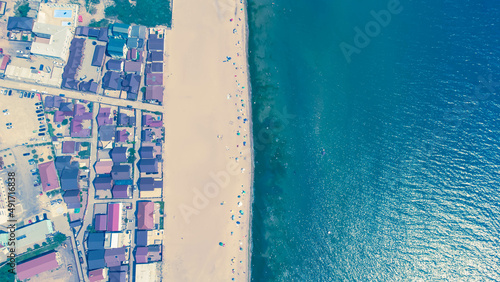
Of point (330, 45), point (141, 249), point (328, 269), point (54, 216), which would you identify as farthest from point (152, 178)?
point (330, 45)

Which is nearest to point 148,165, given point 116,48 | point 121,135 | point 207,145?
point 121,135

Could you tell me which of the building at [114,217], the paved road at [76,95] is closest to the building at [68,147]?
the paved road at [76,95]

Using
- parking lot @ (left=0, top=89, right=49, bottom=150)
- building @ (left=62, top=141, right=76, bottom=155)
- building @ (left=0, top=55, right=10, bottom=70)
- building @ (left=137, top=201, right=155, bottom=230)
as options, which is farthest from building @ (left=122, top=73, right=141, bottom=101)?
building @ (left=0, top=55, right=10, bottom=70)

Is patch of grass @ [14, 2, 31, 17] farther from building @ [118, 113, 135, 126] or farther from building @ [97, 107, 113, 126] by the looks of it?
building @ [118, 113, 135, 126]

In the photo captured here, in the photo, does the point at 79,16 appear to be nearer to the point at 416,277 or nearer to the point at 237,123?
the point at 237,123

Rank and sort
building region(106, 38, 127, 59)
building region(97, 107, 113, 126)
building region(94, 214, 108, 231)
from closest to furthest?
building region(94, 214, 108, 231) → building region(97, 107, 113, 126) → building region(106, 38, 127, 59)

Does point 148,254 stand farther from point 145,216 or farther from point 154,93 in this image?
point 154,93

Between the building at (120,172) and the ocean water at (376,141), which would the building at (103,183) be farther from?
the ocean water at (376,141)
